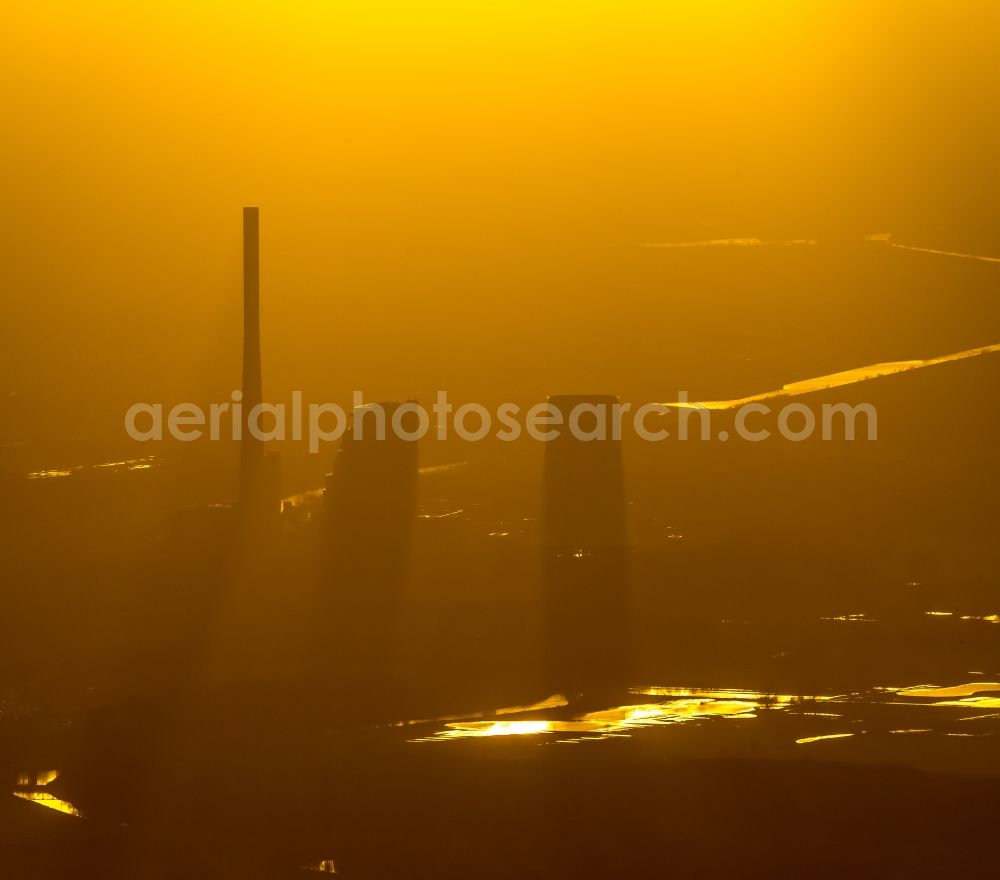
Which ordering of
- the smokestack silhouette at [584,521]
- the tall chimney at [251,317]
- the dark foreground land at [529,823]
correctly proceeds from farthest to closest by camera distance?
1. the tall chimney at [251,317]
2. the smokestack silhouette at [584,521]
3. the dark foreground land at [529,823]

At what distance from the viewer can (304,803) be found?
23.3 feet

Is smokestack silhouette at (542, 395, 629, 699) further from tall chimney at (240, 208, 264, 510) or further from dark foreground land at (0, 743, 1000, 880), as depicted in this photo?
dark foreground land at (0, 743, 1000, 880)

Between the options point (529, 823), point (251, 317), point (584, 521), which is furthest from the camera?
point (251, 317)

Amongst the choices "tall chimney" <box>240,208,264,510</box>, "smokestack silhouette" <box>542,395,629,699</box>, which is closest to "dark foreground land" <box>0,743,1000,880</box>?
"smokestack silhouette" <box>542,395,629,699</box>

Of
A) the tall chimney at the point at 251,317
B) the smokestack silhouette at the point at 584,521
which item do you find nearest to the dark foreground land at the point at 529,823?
the smokestack silhouette at the point at 584,521

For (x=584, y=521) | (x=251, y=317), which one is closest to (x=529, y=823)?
(x=584, y=521)

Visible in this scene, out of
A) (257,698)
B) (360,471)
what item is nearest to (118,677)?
(257,698)

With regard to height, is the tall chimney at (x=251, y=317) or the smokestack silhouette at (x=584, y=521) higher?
the tall chimney at (x=251, y=317)

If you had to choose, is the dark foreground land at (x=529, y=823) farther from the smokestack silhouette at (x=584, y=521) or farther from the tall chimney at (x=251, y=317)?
the tall chimney at (x=251, y=317)

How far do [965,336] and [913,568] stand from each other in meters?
8.95

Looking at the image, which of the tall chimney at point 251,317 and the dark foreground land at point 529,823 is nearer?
the dark foreground land at point 529,823

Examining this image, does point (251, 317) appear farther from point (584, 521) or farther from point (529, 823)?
point (529, 823)

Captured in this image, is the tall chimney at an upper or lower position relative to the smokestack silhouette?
upper

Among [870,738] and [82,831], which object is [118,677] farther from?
[870,738]
